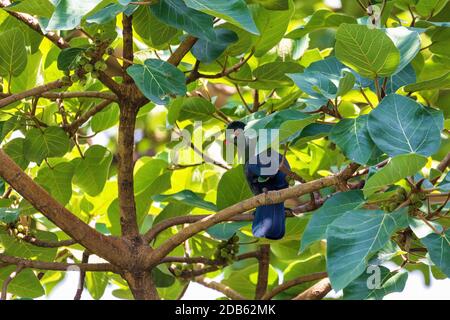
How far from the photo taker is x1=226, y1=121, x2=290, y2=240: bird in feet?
7.26

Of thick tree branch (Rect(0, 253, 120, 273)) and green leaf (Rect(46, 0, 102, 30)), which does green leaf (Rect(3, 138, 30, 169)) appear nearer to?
thick tree branch (Rect(0, 253, 120, 273))

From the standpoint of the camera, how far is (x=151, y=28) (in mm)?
2170

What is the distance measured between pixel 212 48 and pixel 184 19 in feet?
0.87

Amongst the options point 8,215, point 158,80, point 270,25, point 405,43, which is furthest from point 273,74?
point 8,215

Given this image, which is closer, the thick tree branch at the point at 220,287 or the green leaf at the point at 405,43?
the green leaf at the point at 405,43

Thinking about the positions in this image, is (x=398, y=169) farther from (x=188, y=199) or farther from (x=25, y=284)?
(x=25, y=284)

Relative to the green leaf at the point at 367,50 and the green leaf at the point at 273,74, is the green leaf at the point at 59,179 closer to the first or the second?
the green leaf at the point at 273,74

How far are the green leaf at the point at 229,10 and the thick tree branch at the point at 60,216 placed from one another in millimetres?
651

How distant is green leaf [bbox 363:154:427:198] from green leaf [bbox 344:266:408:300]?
0.28 m

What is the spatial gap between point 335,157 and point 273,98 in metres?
0.34

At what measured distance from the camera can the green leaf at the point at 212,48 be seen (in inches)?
83.0

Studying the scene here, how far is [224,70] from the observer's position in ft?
7.33

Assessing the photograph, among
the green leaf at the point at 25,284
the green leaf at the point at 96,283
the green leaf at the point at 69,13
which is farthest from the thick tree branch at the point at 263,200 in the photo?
the green leaf at the point at 96,283

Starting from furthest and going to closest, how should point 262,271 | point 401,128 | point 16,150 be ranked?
point 262,271
point 16,150
point 401,128
